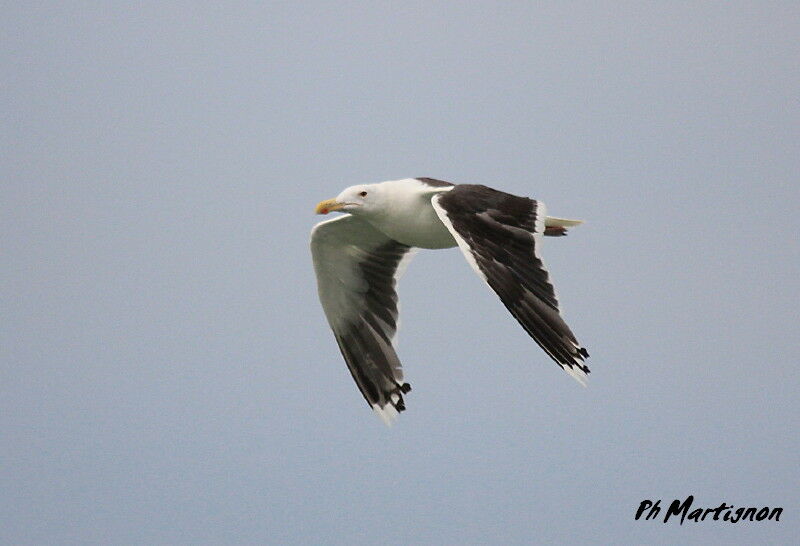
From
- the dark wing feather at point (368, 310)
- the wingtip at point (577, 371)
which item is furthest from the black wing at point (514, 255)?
the dark wing feather at point (368, 310)

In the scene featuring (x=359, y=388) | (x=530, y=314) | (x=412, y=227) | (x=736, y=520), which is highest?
(x=412, y=227)

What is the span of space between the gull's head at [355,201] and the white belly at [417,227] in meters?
0.18

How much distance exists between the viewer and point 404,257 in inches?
552

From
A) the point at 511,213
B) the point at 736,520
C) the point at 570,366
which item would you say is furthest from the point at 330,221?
the point at 736,520

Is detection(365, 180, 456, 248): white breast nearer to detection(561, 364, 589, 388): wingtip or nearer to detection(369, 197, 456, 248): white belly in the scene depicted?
detection(369, 197, 456, 248): white belly

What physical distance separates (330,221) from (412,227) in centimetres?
129

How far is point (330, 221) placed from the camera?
1341cm

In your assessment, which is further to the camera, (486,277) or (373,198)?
(373,198)

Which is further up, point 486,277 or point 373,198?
point 373,198

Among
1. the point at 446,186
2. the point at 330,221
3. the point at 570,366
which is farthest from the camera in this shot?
the point at 330,221

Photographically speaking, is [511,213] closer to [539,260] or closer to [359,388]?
[539,260]

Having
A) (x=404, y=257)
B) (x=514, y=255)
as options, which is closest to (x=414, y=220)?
(x=404, y=257)

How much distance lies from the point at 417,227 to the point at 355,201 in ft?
2.32

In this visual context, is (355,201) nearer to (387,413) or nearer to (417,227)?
(417,227)
